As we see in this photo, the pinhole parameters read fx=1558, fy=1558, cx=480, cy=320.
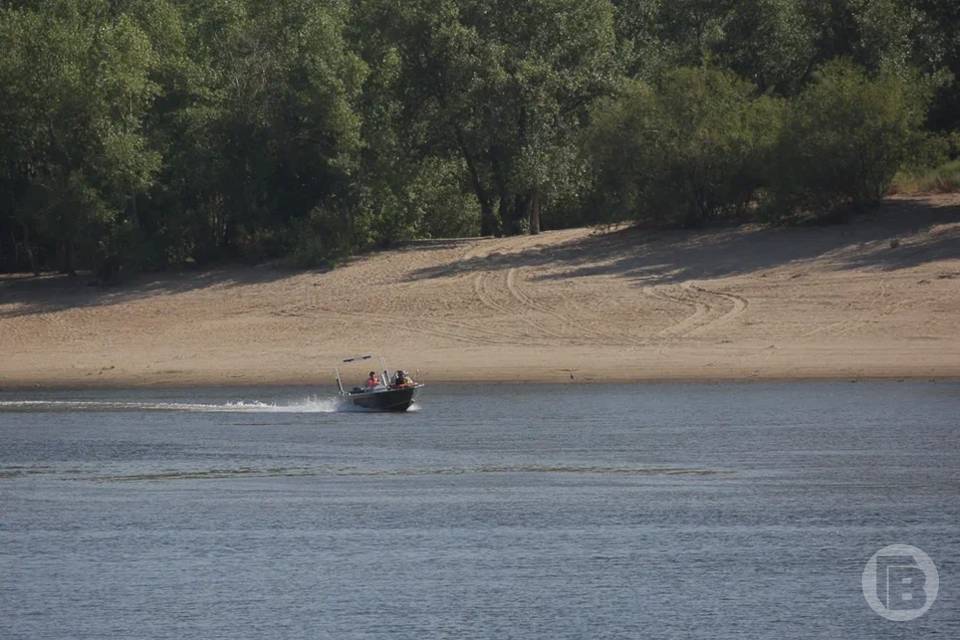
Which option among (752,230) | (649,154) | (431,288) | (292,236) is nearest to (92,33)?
(292,236)

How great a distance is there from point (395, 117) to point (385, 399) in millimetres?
20241

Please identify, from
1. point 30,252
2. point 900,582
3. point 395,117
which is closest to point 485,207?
point 395,117

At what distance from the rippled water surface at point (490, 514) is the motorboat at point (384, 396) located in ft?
1.98

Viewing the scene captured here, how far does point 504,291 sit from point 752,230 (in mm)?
9241

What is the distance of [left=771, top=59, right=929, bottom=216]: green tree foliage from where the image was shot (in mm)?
49594

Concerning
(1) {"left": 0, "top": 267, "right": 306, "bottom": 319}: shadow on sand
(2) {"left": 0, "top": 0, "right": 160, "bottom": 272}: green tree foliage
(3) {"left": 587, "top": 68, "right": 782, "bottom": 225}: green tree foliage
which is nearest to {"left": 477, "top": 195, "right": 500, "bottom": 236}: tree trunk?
(3) {"left": 587, "top": 68, "right": 782, "bottom": 225}: green tree foliage

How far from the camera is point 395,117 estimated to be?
58.3 meters

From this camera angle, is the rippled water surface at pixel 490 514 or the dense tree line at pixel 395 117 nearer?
the rippled water surface at pixel 490 514

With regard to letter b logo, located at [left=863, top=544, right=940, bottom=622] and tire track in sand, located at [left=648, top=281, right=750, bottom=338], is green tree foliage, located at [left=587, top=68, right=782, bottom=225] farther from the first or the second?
letter b logo, located at [left=863, top=544, right=940, bottom=622]

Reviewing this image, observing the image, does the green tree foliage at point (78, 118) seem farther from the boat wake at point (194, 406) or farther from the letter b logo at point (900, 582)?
the letter b logo at point (900, 582)

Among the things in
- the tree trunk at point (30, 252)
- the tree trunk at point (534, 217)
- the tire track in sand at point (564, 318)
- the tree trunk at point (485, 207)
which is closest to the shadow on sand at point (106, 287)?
the tree trunk at point (30, 252)

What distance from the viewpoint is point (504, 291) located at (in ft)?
166

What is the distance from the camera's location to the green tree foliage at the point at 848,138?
163ft

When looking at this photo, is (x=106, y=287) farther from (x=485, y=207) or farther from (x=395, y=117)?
(x=485, y=207)
